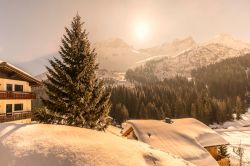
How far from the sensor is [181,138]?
41844 mm

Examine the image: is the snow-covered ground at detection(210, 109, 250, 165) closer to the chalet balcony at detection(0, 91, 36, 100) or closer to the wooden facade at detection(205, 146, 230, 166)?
the wooden facade at detection(205, 146, 230, 166)

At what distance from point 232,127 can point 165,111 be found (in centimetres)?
3080

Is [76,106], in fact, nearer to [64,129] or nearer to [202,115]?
[64,129]

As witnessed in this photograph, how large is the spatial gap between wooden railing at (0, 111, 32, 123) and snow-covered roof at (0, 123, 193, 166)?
22.8m

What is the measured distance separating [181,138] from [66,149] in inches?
1253

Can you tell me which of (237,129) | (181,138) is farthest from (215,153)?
(237,129)

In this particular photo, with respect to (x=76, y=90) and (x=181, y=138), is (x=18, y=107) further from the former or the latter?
(x=181, y=138)

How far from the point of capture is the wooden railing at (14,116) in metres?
35.8

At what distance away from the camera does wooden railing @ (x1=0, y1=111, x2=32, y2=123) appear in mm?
35812

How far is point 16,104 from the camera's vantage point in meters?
39.3

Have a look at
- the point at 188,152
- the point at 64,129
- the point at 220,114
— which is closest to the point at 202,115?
the point at 220,114

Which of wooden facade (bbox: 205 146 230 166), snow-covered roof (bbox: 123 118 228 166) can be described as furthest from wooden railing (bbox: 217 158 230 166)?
snow-covered roof (bbox: 123 118 228 166)

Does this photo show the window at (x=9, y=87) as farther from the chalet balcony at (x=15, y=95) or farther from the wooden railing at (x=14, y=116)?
the wooden railing at (x=14, y=116)

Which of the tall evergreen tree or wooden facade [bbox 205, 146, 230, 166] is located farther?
wooden facade [bbox 205, 146, 230, 166]
